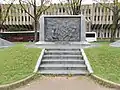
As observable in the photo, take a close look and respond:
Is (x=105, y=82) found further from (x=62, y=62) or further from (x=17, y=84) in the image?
(x=62, y=62)

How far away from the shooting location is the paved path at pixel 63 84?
7145 mm

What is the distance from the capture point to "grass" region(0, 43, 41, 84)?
7766 millimetres

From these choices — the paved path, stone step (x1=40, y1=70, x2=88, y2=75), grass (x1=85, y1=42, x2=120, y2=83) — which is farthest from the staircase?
the paved path

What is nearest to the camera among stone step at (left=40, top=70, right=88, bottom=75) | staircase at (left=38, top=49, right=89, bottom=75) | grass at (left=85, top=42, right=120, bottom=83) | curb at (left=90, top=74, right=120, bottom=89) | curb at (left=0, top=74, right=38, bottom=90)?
curb at (left=0, top=74, right=38, bottom=90)

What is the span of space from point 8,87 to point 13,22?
56.9m

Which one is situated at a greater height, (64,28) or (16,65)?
(64,28)

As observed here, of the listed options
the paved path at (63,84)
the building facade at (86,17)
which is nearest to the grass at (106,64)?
the paved path at (63,84)

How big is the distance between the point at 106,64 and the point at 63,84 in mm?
2868

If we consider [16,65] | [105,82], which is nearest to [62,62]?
[16,65]

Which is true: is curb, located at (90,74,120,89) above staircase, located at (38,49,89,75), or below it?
below

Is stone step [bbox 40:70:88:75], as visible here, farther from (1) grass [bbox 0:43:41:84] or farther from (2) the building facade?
(2) the building facade

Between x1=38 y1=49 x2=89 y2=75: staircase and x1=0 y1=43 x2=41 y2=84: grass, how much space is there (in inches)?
20.8

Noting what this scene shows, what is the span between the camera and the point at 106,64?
959 cm

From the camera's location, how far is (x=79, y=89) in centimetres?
698
